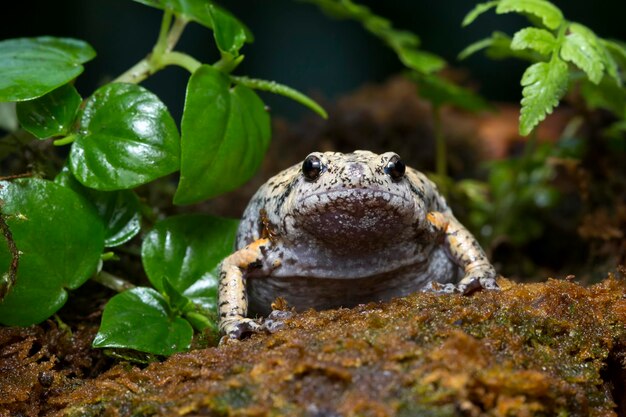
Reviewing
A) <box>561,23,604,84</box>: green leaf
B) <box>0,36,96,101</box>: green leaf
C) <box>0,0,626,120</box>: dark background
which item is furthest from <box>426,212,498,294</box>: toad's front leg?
<box>0,0,626,120</box>: dark background

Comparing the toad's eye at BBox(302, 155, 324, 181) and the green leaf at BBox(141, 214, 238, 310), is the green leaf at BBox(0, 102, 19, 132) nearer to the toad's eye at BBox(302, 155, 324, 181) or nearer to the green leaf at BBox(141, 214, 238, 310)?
the green leaf at BBox(141, 214, 238, 310)

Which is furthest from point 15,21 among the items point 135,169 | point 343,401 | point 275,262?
point 343,401

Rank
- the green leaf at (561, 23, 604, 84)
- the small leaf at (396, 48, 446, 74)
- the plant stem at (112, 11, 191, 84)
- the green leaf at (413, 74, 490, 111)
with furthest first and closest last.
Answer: the green leaf at (413, 74, 490, 111), the small leaf at (396, 48, 446, 74), the plant stem at (112, 11, 191, 84), the green leaf at (561, 23, 604, 84)

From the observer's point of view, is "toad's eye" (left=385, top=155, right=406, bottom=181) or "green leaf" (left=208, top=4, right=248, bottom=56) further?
"green leaf" (left=208, top=4, right=248, bottom=56)

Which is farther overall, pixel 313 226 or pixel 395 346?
pixel 313 226

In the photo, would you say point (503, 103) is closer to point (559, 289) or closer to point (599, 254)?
point (599, 254)
